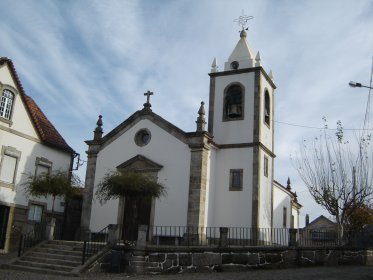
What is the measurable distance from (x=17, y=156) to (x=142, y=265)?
10.7 metres

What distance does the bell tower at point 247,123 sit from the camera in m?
21.6

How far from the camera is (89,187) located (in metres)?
23.3

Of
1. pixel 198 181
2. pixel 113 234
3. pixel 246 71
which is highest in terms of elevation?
pixel 246 71

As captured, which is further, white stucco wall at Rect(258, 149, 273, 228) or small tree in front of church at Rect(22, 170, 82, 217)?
white stucco wall at Rect(258, 149, 273, 228)

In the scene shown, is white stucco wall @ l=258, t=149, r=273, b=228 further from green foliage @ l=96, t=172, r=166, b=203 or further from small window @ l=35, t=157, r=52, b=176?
small window @ l=35, t=157, r=52, b=176

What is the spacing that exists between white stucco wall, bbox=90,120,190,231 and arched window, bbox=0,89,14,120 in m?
5.08

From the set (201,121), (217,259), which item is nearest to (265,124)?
(201,121)

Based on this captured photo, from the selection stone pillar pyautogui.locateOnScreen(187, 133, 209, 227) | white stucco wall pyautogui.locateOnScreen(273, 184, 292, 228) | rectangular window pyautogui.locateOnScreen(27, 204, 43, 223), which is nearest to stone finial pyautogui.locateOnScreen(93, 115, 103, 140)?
rectangular window pyautogui.locateOnScreen(27, 204, 43, 223)

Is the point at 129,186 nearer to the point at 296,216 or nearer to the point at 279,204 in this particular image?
the point at 279,204

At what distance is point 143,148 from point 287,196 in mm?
11703

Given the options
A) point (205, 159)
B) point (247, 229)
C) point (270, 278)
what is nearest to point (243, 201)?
point (247, 229)

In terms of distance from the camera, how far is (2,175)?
834 inches

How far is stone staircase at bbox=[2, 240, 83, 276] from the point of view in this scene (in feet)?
49.7

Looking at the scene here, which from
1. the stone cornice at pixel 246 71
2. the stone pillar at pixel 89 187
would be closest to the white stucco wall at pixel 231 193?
the stone cornice at pixel 246 71
